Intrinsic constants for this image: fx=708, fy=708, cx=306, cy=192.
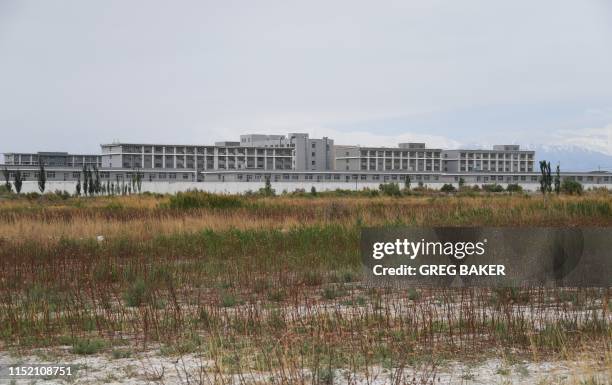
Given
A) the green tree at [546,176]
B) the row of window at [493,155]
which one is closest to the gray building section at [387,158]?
the row of window at [493,155]

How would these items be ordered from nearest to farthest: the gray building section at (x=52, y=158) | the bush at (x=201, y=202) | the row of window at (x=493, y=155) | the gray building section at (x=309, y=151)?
the bush at (x=201, y=202) < the gray building section at (x=52, y=158) < the gray building section at (x=309, y=151) < the row of window at (x=493, y=155)

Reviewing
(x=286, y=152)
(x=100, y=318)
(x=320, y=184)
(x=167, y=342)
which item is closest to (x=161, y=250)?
(x=100, y=318)

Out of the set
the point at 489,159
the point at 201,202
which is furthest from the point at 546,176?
the point at 489,159

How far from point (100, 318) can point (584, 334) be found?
6.19 meters

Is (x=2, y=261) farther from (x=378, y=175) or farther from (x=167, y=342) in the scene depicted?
(x=378, y=175)

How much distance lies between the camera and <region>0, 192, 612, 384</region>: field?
7.10 metres

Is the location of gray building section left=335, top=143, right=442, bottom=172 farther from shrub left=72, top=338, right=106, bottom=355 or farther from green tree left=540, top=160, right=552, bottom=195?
shrub left=72, top=338, right=106, bottom=355

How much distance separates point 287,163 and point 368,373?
13737cm

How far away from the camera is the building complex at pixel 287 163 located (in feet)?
355

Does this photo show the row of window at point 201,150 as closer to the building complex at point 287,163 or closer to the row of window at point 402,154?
the building complex at point 287,163

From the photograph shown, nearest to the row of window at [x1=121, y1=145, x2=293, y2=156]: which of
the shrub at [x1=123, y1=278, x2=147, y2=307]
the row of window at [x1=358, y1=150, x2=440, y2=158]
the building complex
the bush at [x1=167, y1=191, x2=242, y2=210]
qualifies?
the building complex

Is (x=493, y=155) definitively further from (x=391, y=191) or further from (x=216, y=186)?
(x=391, y=191)

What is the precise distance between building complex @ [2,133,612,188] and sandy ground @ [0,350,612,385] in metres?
88.2

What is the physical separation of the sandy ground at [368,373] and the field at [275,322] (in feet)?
0.08
